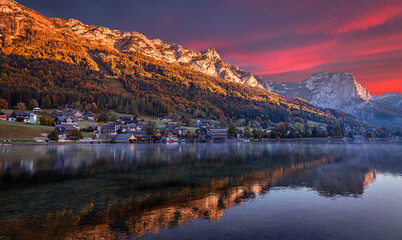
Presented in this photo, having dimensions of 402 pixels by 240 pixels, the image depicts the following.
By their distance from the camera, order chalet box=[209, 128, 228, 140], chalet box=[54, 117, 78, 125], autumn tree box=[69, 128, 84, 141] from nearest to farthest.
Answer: autumn tree box=[69, 128, 84, 141], chalet box=[54, 117, 78, 125], chalet box=[209, 128, 228, 140]

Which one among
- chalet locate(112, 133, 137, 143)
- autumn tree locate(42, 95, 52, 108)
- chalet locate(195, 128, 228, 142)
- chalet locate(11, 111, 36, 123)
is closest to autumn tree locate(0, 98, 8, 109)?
autumn tree locate(42, 95, 52, 108)

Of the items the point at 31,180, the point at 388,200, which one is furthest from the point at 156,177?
the point at 388,200

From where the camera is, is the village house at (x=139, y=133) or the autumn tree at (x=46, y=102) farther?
the autumn tree at (x=46, y=102)

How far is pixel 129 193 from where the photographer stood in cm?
2064

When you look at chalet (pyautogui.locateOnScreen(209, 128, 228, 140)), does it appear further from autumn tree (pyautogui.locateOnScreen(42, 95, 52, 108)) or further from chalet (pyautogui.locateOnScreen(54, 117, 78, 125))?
autumn tree (pyautogui.locateOnScreen(42, 95, 52, 108))

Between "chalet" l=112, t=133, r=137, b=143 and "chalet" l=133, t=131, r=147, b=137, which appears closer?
"chalet" l=112, t=133, r=137, b=143

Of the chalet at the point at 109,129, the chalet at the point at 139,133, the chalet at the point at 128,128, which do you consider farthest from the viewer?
the chalet at the point at 128,128

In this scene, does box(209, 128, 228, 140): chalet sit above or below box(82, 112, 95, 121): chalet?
below

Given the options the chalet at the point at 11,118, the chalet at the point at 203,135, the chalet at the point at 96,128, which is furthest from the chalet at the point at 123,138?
the chalet at the point at 11,118

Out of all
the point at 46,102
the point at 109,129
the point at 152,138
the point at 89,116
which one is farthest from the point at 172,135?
the point at 46,102

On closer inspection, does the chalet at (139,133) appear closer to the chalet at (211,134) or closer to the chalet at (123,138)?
the chalet at (123,138)

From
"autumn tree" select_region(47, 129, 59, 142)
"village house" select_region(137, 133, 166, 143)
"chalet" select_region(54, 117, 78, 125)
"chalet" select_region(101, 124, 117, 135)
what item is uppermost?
"chalet" select_region(54, 117, 78, 125)

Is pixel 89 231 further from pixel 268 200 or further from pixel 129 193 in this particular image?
pixel 268 200

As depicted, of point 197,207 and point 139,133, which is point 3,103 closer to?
point 139,133
